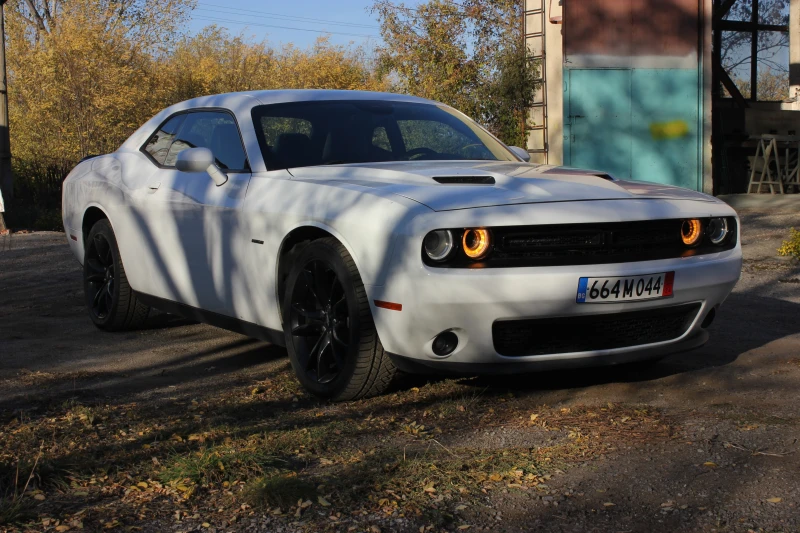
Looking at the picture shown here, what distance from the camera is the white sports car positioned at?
3893 mm

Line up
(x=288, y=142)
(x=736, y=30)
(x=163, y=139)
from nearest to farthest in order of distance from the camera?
(x=288, y=142) → (x=163, y=139) → (x=736, y=30)

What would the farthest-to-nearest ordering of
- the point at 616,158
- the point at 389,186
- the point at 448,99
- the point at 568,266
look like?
the point at 448,99
the point at 616,158
the point at 389,186
the point at 568,266

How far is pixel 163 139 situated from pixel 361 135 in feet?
4.74

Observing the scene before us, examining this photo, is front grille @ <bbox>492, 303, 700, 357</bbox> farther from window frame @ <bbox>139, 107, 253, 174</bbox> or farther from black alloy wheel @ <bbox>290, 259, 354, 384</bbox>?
window frame @ <bbox>139, 107, 253, 174</bbox>

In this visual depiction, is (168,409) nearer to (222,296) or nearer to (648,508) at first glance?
(222,296)

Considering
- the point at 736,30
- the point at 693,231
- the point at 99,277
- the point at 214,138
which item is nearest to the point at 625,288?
the point at 693,231

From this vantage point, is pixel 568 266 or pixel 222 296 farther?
pixel 222 296

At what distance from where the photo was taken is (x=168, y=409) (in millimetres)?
4305

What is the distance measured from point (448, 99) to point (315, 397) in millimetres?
21910

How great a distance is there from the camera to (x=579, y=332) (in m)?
4.10

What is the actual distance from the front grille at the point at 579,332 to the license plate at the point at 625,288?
3.0 inches

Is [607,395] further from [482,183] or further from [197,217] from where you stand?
Result: [197,217]

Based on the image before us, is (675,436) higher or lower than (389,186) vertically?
lower

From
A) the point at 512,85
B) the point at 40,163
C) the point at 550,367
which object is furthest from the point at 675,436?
the point at 40,163
